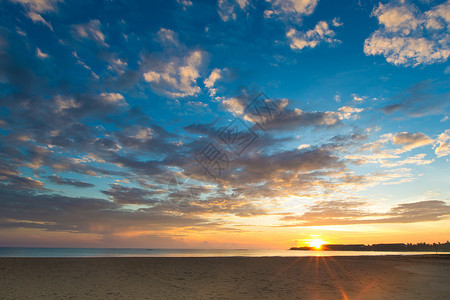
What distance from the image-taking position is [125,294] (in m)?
13.3

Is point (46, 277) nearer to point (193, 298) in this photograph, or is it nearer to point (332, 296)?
point (193, 298)

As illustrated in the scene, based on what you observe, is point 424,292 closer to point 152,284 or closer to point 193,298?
point 193,298

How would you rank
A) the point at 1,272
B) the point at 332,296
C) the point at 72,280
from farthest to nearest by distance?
the point at 1,272
the point at 72,280
the point at 332,296

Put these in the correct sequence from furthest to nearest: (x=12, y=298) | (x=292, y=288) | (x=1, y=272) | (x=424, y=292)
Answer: (x=1, y=272)
(x=292, y=288)
(x=424, y=292)
(x=12, y=298)

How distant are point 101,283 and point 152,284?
3287mm

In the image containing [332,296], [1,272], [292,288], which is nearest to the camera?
[332,296]

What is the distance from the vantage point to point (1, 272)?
64.6 ft

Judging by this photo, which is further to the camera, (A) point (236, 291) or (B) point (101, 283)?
(B) point (101, 283)

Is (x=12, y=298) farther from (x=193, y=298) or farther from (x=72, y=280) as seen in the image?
(x=193, y=298)

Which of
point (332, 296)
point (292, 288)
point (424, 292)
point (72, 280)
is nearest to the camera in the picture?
point (332, 296)

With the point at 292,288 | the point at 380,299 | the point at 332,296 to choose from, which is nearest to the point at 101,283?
the point at 292,288

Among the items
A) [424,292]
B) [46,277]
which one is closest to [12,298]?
[46,277]

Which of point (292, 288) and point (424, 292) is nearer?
point (424, 292)

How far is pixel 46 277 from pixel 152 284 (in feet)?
26.8
